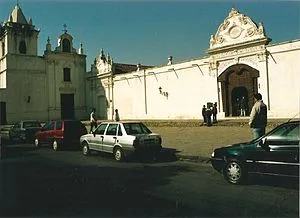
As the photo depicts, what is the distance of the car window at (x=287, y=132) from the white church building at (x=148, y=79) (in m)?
15.3

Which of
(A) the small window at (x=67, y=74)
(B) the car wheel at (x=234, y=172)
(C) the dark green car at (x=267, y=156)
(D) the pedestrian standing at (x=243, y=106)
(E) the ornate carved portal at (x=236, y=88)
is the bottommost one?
(B) the car wheel at (x=234, y=172)

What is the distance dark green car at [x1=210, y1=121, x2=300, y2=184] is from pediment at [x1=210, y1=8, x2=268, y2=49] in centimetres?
1685

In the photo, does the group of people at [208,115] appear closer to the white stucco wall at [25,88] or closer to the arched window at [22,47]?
the white stucco wall at [25,88]

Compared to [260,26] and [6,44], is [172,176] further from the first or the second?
[6,44]

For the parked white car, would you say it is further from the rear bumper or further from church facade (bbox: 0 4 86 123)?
church facade (bbox: 0 4 86 123)

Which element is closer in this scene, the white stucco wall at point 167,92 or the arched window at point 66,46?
the white stucco wall at point 167,92

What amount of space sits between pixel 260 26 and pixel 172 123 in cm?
879

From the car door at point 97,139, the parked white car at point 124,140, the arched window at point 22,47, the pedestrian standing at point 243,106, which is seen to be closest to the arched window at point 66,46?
the arched window at point 22,47

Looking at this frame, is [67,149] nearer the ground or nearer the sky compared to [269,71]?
nearer the ground


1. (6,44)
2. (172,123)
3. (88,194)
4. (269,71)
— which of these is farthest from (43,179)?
(6,44)

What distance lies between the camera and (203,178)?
867 cm

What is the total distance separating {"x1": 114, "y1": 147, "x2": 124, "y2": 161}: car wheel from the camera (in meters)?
12.3

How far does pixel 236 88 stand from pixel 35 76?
75.4 ft

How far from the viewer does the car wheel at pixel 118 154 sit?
1228cm
